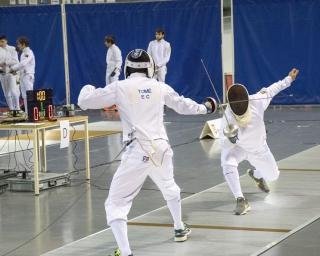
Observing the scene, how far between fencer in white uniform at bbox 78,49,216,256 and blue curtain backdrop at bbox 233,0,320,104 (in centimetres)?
1273

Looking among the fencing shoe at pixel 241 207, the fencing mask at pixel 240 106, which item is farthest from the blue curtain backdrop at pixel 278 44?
the fencing shoe at pixel 241 207

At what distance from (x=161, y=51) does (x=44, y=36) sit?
3.91m

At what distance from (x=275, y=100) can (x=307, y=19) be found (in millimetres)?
2039

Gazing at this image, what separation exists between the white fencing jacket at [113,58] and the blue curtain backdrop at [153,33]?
133 cm

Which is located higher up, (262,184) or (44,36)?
(44,36)

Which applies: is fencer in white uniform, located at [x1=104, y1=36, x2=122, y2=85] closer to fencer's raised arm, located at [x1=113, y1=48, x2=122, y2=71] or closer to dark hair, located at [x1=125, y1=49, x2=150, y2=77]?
fencer's raised arm, located at [x1=113, y1=48, x2=122, y2=71]

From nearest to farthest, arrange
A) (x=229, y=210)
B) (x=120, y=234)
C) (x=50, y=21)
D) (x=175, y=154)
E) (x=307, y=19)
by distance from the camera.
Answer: (x=120, y=234), (x=229, y=210), (x=175, y=154), (x=307, y=19), (x=50, y=21)

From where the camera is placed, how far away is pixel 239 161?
7316 mm

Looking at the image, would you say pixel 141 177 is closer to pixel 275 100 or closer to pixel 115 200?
pixel 115 200

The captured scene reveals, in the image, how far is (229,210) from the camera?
7.01 meters

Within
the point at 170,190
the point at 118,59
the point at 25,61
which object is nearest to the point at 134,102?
the point at 170,190

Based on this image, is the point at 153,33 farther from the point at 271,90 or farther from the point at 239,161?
the point at 239,161

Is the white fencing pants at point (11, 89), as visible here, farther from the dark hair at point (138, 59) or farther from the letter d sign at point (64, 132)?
the dark hair at point (138, 59)

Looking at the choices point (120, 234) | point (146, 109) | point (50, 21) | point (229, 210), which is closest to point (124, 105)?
point (146, 109)
